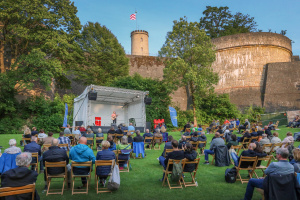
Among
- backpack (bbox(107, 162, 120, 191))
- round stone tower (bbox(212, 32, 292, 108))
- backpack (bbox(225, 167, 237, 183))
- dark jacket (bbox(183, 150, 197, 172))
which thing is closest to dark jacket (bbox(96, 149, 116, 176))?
backpack (bbox(107, 162, 120, 191))

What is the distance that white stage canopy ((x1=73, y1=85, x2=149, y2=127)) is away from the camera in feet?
52.4

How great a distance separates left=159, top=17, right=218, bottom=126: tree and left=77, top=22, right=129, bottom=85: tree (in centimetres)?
467

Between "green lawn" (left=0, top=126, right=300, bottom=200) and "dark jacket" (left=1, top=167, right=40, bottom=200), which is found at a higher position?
"dark jacket" (left=1, top=167, right=40, bottom=200)

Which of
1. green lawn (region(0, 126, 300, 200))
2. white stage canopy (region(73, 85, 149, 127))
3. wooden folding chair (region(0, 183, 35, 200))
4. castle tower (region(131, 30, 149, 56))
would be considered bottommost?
green lawn (region(0, 126, 300, 200))

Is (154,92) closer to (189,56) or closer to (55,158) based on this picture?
(189,56)

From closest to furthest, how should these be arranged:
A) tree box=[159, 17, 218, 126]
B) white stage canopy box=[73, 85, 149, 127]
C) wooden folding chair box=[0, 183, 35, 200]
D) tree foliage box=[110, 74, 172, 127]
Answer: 1. wooden folding chair box=[0, 183, 35, 200]
2. white stage canopy box=[73, 85, 149, 127]
3. tree box=[159, 17, 218, 126]
4. tree foliage box=[110, 74, 172, 127]

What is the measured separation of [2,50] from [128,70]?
36.5 ft

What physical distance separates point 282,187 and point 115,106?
16535mm

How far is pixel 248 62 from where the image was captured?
24500 mm

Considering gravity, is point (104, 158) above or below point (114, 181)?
above

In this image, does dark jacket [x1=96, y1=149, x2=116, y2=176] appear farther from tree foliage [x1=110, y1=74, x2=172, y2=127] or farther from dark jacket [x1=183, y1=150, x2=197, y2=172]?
tree foliage [x1=110, y1=74, x2=172, y2=127]

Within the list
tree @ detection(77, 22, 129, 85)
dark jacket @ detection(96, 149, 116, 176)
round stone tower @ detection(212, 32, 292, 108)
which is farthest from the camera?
round stone tower @ detection(212, 32, 292, 108)

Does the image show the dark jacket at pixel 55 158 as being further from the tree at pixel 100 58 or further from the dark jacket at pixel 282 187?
the tree at pixel 100 58

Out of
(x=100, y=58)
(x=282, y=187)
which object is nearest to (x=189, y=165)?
(x=282, y=187)
